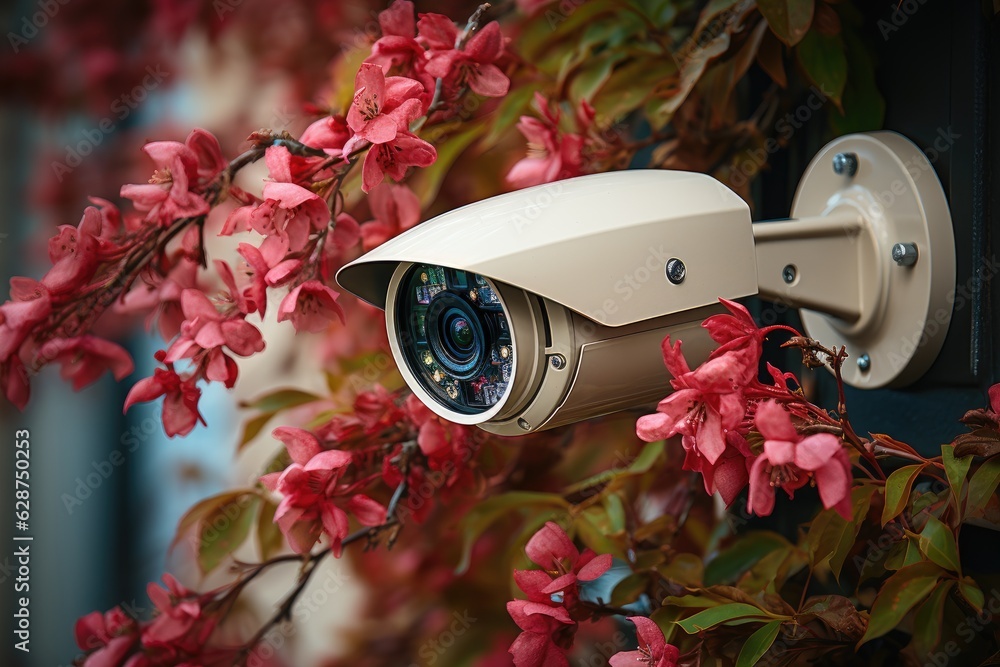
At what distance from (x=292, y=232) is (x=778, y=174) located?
382 millimetres

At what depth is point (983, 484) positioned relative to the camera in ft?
1.22

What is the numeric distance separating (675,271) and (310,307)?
0.60 ft

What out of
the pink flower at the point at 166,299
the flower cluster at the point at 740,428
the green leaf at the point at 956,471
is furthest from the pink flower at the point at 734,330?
the pink flower at the point at 166,299

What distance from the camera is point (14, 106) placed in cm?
95

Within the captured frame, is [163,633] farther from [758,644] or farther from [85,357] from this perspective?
[758,644]

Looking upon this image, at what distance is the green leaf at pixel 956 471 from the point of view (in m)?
0.37

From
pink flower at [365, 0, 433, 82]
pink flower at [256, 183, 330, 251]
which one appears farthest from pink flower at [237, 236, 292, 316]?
pink flower at [365, 0, 433, 82]

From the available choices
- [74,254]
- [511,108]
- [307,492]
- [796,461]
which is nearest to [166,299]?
[74,254]

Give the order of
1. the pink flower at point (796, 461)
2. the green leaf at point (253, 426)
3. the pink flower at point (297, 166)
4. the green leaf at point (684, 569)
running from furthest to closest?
the green leaf at point (253, 426) < the green leaf at point (684, 569) < the pink flower at point (297, 166) < the pink flower at point (796, 461)

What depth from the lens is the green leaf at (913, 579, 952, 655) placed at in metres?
0.38

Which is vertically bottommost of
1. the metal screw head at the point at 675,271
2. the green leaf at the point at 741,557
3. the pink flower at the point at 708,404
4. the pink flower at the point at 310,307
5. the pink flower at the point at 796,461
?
the green leaf at the point at 741,557

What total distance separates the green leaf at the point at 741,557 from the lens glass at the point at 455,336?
228 millimetres

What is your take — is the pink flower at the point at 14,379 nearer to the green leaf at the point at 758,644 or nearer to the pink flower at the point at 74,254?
the pink flower at the point at 74,254

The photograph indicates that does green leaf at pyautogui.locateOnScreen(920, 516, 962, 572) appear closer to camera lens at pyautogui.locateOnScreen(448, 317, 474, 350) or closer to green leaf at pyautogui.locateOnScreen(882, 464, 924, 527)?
green leaf at pyautogui.locateOnScreen(882, 464, 924, 527)
